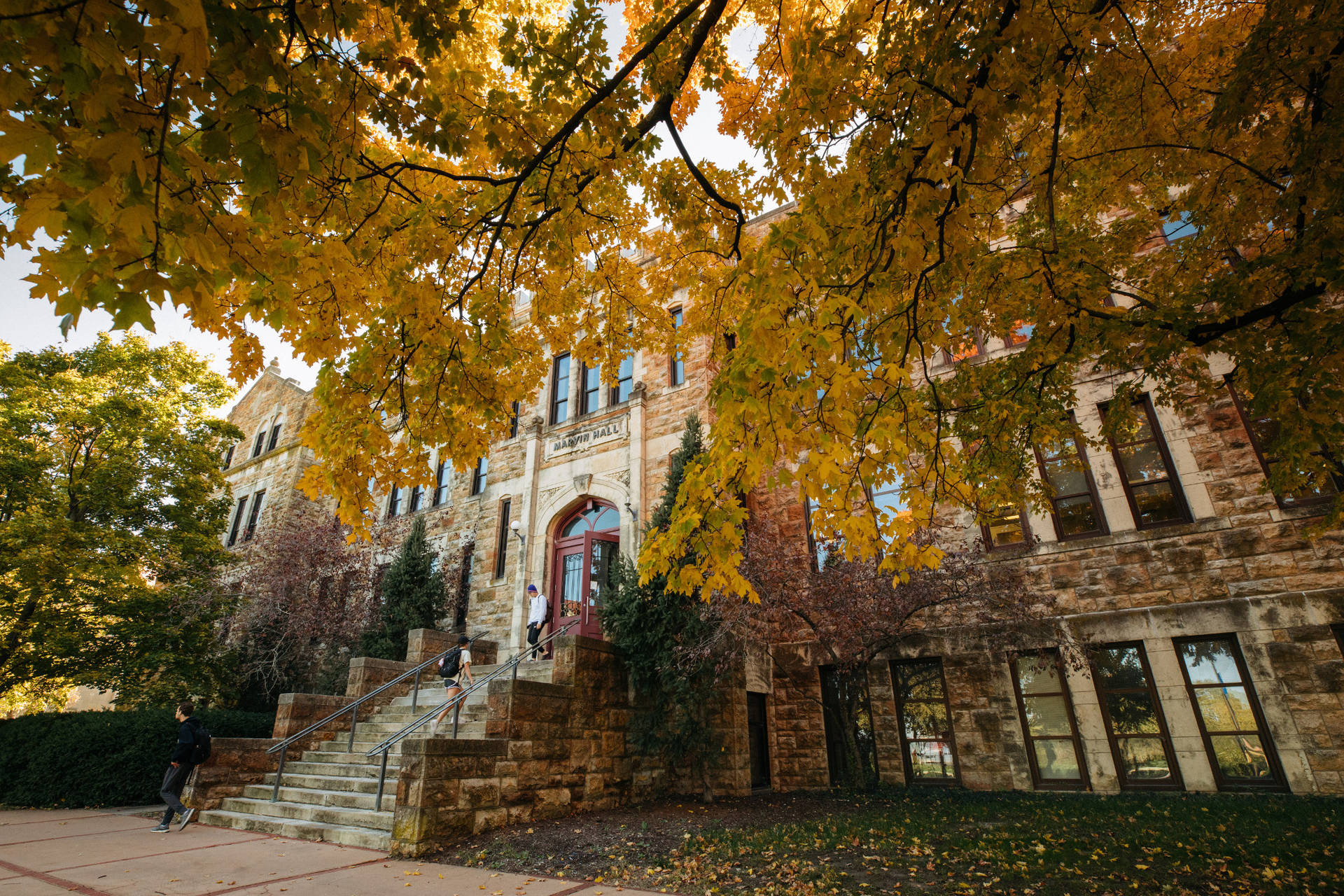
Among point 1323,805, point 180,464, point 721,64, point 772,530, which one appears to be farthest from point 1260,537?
point 180,464

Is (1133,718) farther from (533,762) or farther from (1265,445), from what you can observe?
(533,762)

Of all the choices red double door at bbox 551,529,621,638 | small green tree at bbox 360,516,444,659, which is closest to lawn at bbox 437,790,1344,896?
red double door at bbox 551,529,621,638

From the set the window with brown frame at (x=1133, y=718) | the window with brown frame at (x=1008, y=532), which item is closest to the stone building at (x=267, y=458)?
the window with brown frame at (x=1008, y=532)

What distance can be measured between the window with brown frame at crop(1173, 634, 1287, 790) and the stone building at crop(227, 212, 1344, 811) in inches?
0.8

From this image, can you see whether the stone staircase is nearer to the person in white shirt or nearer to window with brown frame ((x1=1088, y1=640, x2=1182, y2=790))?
the person in white shirt

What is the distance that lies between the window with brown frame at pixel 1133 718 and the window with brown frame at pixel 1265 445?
2957 mm

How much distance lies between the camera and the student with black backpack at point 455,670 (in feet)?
29.3

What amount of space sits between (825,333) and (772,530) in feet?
26.5

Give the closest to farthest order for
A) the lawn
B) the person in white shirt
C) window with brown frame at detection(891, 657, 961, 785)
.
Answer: the lawn, window with brown frame at detection(891, 657, 961, 785), the person in white shirt

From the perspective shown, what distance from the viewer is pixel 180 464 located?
49.3 feet

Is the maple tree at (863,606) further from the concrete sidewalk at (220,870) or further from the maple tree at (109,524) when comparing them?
the maple tree at (109,524)

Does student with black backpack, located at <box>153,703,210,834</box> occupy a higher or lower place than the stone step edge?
higher

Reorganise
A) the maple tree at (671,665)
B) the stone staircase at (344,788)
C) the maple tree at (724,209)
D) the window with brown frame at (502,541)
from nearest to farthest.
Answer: the maple tree at (724,209)
the stone staircase at (344,788)
the maple tree at (671,665)
the window with brown frame at (502,541)

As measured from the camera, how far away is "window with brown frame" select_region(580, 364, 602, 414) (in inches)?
618
